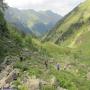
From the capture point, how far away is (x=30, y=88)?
3309 centimetres

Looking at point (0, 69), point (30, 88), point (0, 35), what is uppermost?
point (0, 35)

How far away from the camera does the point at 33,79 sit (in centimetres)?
3506

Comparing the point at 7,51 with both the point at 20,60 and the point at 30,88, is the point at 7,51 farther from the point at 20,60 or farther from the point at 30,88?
the point at 30,88

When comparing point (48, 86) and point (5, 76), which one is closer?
point (48, 86)

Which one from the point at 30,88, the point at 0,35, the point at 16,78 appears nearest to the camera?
the point at 30,88

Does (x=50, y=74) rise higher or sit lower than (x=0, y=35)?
lower

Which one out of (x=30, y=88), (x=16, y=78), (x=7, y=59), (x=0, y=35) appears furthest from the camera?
(x=0, y=35)

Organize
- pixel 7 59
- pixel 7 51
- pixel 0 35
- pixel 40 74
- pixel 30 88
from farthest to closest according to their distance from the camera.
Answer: pixel 0 35 → pixel 7 51 → pixel 7 59 → pixel 40 74 → pixel 30 88

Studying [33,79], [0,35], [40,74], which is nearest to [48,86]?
[33,79]

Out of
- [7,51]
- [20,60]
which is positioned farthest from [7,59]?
[7,51]

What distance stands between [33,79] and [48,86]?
1.69m

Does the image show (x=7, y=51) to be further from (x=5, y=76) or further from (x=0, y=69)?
(x=5, y=76)

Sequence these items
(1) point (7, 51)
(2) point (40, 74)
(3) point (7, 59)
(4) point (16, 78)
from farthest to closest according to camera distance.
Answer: (1) point (7, 51) → (3) point (7, 59) → (2) point (40, 74) → (4) point (16, 78)

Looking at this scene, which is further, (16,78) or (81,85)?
(81,85)
